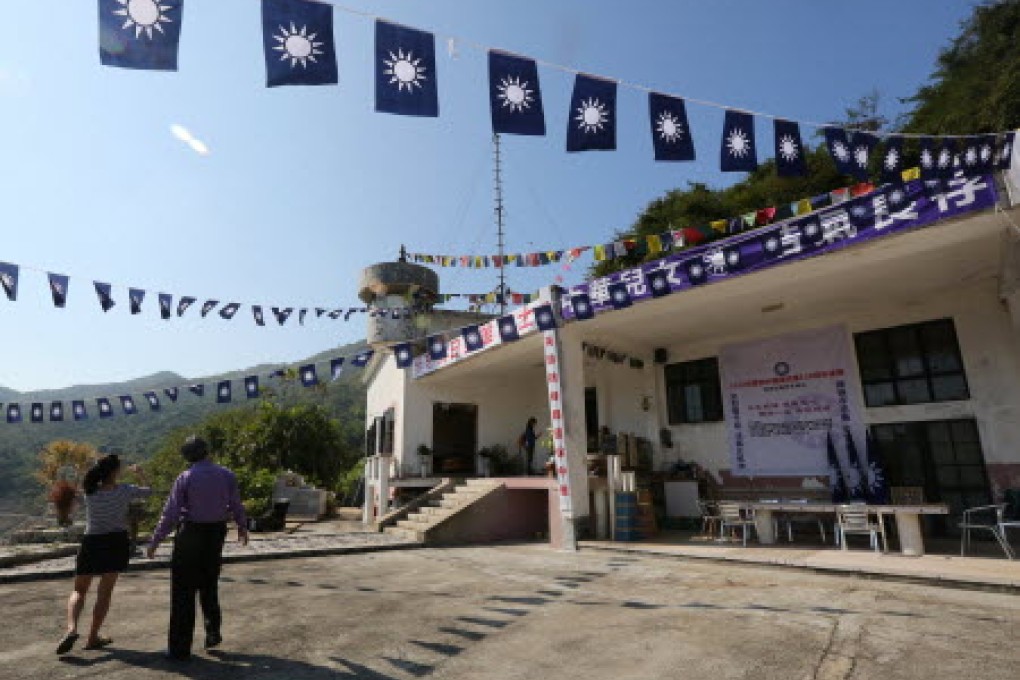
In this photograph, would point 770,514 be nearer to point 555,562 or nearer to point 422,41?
point 555,562

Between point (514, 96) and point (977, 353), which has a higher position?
point (514, 96)

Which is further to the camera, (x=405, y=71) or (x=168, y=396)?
(x=168, y=396)

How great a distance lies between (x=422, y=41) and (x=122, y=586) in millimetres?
7631

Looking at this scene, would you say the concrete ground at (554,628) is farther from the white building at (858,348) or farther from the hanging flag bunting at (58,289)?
the hanging flag bunting at (58,289)

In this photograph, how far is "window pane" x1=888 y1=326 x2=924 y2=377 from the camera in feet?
34.2

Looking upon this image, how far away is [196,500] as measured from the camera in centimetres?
424

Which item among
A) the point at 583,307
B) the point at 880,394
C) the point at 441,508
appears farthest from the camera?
the point at 441,508

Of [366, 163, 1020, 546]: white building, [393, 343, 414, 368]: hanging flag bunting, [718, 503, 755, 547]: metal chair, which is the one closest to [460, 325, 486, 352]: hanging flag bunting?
[366, 163, 1020, 546]: white building

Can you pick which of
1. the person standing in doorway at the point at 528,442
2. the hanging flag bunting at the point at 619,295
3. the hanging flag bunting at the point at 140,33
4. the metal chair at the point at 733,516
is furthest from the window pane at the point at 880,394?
the hanging flag bunting at the point at 140,33

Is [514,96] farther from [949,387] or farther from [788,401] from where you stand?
[949,387]

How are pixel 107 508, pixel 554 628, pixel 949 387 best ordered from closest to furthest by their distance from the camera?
1. pixel 107 508
2. pixel 554 628
3. pixel 949 387

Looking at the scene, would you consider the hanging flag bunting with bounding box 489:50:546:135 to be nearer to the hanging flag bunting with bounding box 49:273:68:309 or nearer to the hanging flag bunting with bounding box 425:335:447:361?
the hanging flag bunting with bounding box 425:335:447:361

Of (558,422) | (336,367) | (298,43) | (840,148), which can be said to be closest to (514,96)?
(298,43)

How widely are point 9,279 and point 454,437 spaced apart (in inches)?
478
